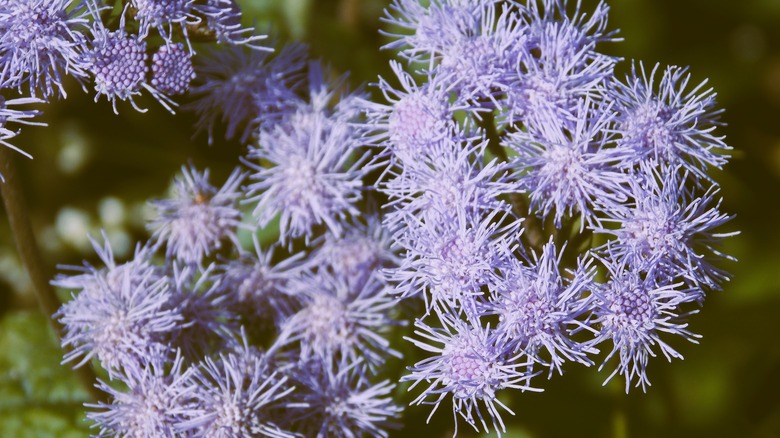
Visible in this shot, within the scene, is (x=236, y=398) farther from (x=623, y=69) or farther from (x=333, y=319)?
(x=623, y=69)

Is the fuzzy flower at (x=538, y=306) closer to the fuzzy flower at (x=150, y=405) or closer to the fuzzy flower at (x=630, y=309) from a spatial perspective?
the fuzzy flower at (x=630, y=309)

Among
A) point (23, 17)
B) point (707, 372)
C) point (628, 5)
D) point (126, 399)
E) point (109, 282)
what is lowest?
point (126, 399)

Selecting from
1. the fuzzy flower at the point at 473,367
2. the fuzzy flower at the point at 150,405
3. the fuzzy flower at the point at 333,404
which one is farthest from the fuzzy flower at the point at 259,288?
the fuzzy flower at the point at 473,367

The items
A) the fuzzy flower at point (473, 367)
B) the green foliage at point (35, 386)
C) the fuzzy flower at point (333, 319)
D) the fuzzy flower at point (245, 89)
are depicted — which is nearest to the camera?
the fuzzy flower at point (473, 367)

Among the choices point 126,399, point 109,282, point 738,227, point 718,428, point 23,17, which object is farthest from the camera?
point 738,227

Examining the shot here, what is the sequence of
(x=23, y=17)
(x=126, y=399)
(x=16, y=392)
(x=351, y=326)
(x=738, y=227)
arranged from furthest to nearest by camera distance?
(x=738, y=227), (x=16, y=392), (x=351, y=326), (x=126, y=399), (x=23, y=17)

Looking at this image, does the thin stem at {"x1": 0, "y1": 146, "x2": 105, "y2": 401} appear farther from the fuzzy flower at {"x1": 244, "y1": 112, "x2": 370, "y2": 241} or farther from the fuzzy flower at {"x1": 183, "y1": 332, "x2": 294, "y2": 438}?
the fuzzy flower at {"x1": 244, "y1": 112, "x2": 370, "y2": 241}

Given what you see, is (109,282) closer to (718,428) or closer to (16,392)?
(16,392)

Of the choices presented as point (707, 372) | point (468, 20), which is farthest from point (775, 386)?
point (468, 20)
